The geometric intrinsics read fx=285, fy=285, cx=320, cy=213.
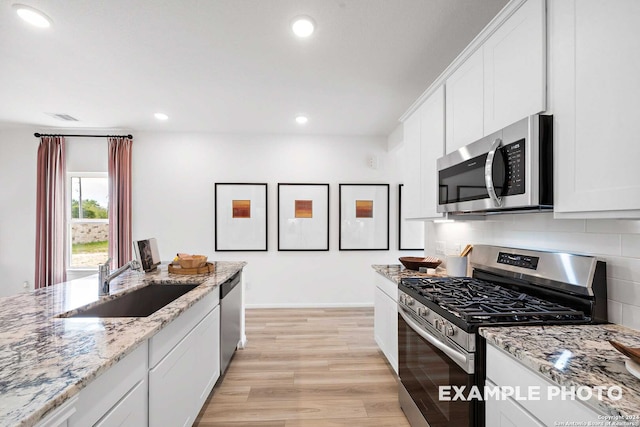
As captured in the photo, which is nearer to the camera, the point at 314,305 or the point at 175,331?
the point at 175,331

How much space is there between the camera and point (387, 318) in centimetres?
246

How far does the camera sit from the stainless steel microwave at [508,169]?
1214mm

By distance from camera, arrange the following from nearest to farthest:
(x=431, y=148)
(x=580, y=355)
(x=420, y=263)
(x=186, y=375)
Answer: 1. (x=580, y=355)
2. (x=186, y=375)
3. (x=431, y=148)
4. (x=420, y=263)

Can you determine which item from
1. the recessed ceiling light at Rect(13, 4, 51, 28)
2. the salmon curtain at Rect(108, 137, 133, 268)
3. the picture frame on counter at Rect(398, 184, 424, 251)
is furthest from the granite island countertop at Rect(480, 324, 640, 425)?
the salmon curtain at Rect(108, 137, 133, 268)

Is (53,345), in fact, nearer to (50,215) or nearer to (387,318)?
(387,318)

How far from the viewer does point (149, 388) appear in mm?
1224

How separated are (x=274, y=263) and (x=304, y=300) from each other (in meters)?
0.74

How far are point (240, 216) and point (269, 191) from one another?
1.92 ft

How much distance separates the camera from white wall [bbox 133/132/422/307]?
14.2 feet

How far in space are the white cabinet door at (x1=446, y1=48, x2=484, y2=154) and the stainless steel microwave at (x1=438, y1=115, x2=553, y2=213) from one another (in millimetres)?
112

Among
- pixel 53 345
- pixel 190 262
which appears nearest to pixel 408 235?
pixel 190 262

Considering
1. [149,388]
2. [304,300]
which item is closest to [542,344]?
[149,388]

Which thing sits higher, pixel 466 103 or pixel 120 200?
pixel 466 103

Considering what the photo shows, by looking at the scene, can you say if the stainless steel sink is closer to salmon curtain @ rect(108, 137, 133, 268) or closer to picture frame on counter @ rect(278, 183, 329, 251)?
picture frame on counter @ rect(278, 183, 329, 251)
